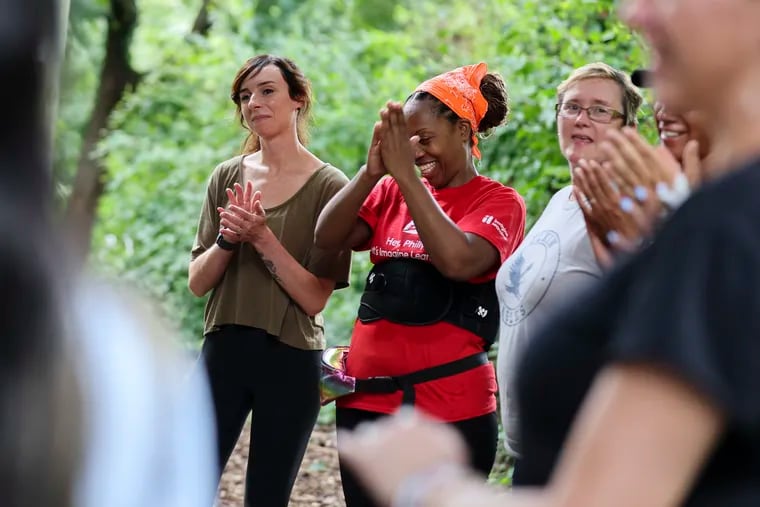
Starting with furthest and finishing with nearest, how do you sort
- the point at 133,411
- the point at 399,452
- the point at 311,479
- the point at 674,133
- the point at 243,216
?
the point at 311,479
the point at 243,216
the point at 674,133
the point at 399,452
the point at 133,411

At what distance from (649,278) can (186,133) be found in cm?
1022

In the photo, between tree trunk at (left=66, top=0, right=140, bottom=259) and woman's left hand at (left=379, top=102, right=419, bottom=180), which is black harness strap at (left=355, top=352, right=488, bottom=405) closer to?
woman's left hand at (left=379, top=102, right=419, bottom=180)

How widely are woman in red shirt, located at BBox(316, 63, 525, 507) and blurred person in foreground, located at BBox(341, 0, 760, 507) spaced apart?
207cm

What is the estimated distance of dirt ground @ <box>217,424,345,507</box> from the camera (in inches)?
242

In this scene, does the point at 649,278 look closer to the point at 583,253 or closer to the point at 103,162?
the point at 583,253

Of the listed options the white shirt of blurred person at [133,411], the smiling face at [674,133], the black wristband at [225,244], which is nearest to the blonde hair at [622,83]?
the smiling face at [674,133]

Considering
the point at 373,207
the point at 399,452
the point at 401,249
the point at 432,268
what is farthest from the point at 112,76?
the point at 399,452

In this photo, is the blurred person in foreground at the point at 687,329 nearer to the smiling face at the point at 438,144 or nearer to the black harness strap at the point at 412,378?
the black harness strap at the point at 412,378

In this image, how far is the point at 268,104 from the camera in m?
4.23

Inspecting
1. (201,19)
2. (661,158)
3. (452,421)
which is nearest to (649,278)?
(661,158)

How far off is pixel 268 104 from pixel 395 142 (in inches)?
39.4

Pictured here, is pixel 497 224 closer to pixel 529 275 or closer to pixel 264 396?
pixel 529 275

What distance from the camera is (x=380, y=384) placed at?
3.47 m

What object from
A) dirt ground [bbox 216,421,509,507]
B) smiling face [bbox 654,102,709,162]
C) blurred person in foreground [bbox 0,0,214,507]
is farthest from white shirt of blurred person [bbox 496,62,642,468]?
dirt ground [bbox 216,421,509,507]
